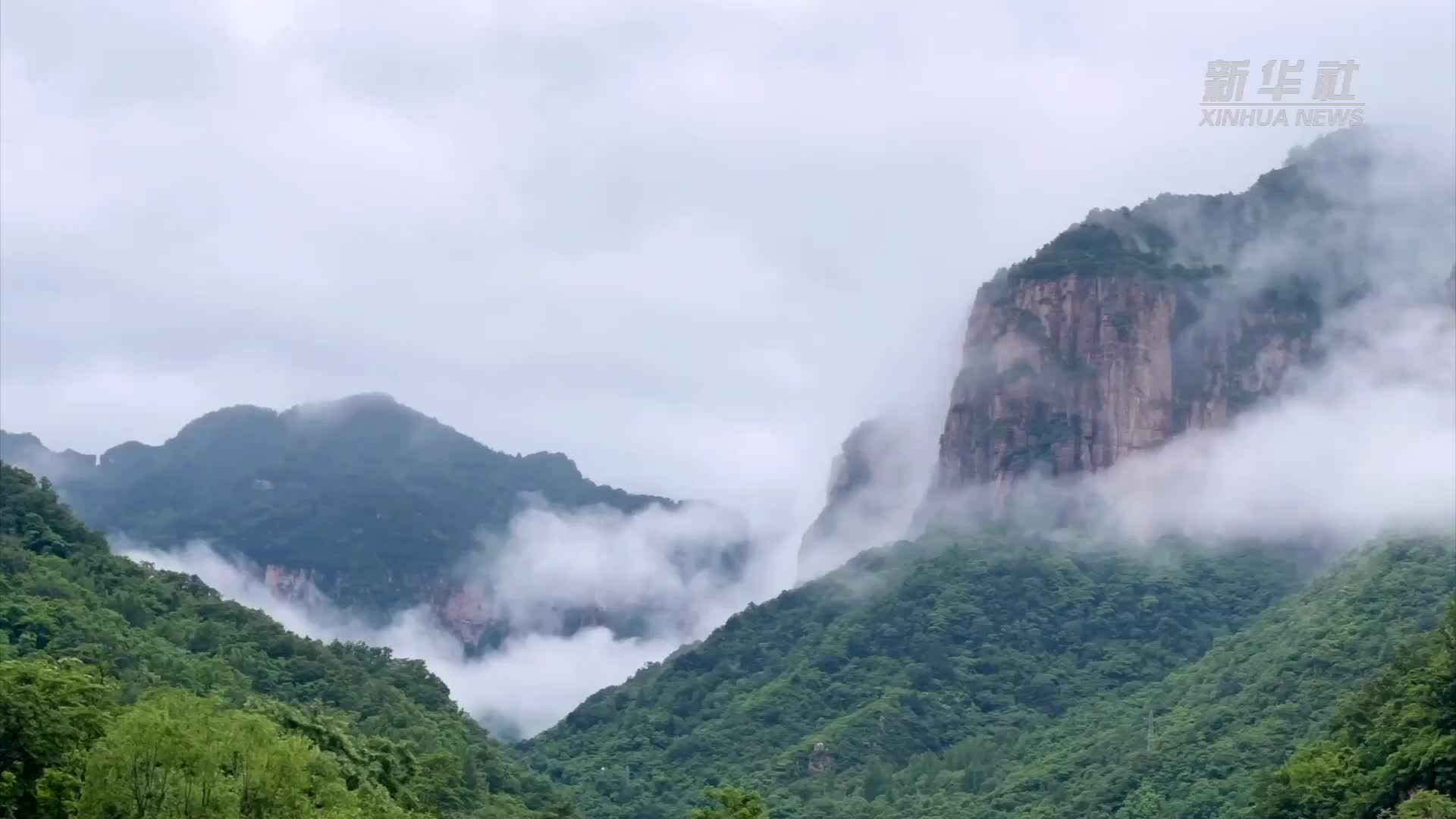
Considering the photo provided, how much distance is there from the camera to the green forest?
44.2 m

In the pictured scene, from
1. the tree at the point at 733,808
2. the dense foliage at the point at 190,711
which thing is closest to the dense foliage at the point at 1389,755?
the tree at the point at 733,808

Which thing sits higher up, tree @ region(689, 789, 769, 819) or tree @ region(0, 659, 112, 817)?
tree @ region(689, 789, 769, 819)

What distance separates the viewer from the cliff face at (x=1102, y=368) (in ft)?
527

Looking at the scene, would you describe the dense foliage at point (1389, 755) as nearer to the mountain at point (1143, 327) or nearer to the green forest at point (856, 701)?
the green forest at point (856, 701)

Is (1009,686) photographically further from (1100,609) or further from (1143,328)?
(1143,328)

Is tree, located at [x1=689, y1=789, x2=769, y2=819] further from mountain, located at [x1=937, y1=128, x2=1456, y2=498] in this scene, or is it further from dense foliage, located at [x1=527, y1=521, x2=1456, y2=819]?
mountain, located at [x1=937, y1=128, x2=1456, y2=498]

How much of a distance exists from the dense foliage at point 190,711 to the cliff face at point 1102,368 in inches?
2930

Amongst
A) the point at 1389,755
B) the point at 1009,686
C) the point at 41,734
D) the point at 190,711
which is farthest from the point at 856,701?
the point at 41,734

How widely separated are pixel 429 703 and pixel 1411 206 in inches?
5277

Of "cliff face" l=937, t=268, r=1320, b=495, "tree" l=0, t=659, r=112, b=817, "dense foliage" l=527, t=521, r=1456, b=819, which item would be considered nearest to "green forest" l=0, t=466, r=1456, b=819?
"tree" l=0, t=659, r=112, b=817

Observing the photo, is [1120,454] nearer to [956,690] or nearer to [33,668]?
[956,690]

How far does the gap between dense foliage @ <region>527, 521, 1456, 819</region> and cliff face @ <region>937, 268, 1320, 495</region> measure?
11.7m

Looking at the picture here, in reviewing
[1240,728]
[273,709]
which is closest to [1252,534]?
[1240,728]

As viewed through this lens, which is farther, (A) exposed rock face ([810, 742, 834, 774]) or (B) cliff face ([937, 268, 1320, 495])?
(B) cliff face ([937, 268, 1320, 495])
